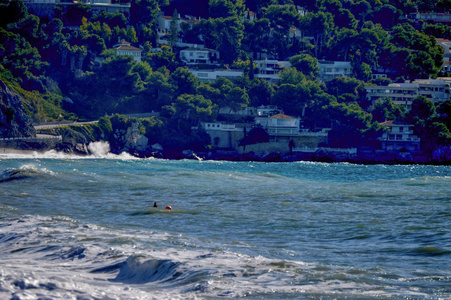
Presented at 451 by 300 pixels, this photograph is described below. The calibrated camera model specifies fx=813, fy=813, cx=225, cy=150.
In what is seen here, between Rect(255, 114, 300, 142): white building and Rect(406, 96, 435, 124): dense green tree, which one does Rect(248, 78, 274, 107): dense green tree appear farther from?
Rect(406, 96, 435, 124): dense green tree

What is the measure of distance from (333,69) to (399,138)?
22.5m

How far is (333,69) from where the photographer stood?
117 meters

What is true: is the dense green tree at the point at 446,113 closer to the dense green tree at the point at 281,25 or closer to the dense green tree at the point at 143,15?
the dense green tree at the point at 281,25

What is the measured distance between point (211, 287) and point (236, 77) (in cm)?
9126

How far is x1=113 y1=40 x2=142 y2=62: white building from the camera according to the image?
361 feet

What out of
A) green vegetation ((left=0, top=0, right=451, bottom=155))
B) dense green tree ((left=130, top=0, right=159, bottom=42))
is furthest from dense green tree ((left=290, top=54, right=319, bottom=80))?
dense green tree ((left=130, top=0, right=159, bottom=42))

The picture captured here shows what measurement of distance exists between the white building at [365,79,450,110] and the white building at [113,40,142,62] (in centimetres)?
3278

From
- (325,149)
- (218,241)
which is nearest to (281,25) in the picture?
(325,149)

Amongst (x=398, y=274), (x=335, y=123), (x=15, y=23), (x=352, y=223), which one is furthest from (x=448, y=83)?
(x=398, y=274)

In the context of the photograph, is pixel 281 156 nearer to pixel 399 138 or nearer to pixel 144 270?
pixel 399 138

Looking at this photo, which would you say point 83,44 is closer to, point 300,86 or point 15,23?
point 15,23

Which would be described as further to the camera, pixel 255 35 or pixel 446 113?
pixel 255 35

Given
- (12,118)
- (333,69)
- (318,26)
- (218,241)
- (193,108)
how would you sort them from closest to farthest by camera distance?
1. (218,241)
2. (12,118)
3. (193,108)
4. (333,69)
5. (318,26)

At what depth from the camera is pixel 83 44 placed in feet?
360
